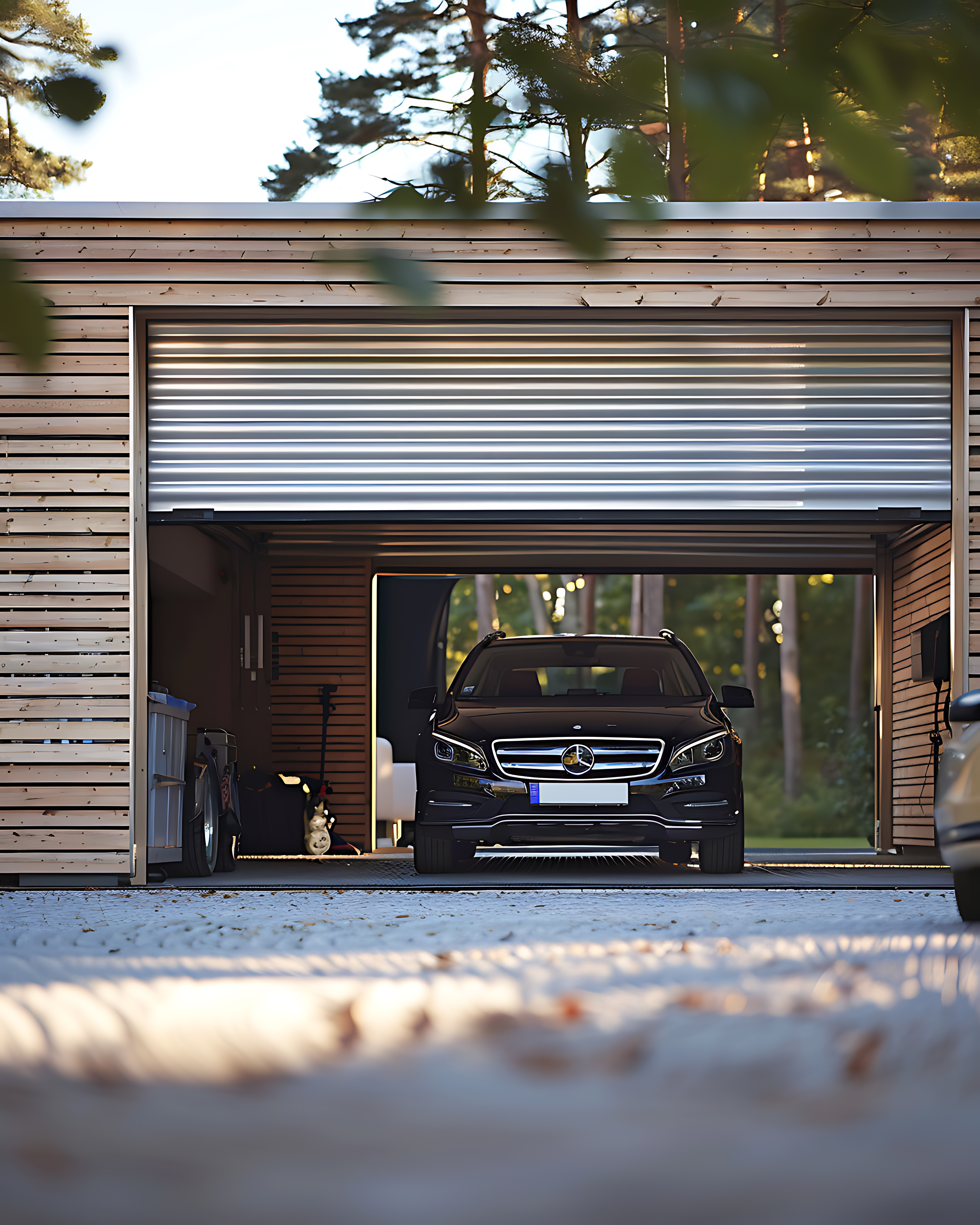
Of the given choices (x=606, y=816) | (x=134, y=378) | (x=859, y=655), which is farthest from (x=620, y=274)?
(x=859, y=655)

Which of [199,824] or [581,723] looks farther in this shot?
[199,824]

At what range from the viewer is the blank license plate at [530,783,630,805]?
7.34 m

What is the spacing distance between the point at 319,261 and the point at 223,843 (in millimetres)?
8500

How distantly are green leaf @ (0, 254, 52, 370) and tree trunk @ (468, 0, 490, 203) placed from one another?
56cm

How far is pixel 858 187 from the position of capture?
1.68 meters

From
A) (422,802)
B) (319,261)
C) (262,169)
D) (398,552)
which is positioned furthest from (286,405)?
(319,261)

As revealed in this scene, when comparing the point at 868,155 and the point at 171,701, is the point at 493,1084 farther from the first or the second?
the point at 171,701

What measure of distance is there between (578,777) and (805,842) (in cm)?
1983

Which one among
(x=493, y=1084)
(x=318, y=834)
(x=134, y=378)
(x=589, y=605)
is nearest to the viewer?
(x=493, y=1084)

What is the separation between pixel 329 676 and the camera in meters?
14.6

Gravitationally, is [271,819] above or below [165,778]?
below

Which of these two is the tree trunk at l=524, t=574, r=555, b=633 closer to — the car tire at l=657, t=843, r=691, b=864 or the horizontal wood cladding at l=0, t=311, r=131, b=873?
the car tire at l=657, t=843, r=691, b=864

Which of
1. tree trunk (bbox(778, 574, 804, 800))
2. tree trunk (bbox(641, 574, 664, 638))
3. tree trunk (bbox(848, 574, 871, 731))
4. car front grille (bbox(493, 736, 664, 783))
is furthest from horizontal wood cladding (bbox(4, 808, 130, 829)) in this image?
tree trunk (bbox(848, 574, 871, 731))

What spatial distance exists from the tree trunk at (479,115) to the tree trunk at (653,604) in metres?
22.1
